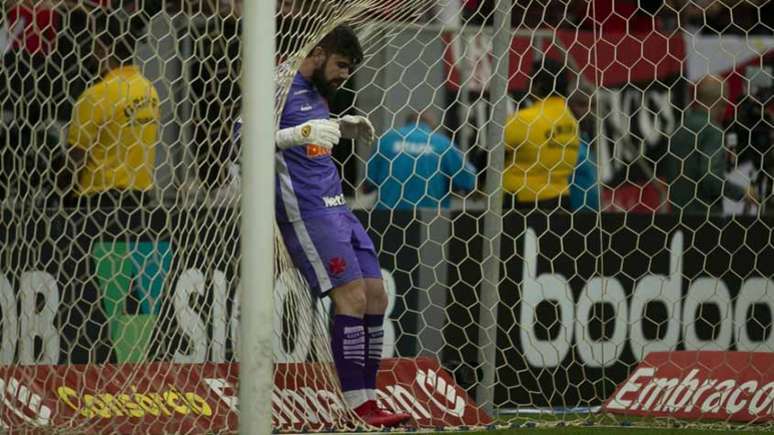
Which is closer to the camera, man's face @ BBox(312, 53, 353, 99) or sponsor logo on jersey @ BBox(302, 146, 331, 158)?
sponsor logo on jersey @ BBox(302, 146, 331, 158)

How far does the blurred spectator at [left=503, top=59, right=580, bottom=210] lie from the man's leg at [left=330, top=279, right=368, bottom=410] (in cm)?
173

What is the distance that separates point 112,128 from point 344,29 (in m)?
1.15

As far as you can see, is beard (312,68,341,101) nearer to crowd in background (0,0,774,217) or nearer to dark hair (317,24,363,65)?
dark hair (317,24,363,65)

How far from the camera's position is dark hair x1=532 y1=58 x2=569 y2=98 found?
25.0ft

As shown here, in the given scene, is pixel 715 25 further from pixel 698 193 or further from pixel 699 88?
pixel 698 193

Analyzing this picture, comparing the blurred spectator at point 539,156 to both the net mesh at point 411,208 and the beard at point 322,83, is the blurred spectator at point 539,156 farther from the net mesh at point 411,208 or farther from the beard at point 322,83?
the beard at point 322,83

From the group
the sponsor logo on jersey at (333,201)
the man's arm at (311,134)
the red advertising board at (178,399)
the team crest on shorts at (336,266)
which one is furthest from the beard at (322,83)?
the red advertising board at (178,399)

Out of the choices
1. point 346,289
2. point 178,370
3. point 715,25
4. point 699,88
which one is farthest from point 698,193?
point 178,370

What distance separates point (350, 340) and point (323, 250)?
0.35 m

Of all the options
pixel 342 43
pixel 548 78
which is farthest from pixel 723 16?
pixel 342 43

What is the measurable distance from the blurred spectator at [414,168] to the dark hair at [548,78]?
530 millimetres

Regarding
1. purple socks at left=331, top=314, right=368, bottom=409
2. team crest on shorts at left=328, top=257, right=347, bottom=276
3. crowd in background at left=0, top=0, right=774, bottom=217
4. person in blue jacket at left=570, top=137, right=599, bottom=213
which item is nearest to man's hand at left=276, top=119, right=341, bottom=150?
crowd in background at left=0, top=0, right=774, bottom=217

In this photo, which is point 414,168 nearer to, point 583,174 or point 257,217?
point 583,174

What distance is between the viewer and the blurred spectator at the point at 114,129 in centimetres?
662
